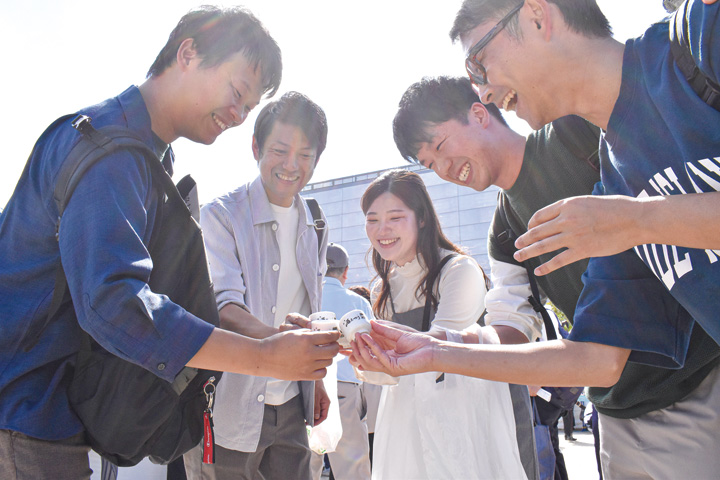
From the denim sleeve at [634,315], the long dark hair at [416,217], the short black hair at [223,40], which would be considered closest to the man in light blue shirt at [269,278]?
the long dark hair at [416,217]

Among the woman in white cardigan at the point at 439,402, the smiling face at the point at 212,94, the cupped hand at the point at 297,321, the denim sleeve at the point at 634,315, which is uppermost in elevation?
the smiling face at the point at 212,94

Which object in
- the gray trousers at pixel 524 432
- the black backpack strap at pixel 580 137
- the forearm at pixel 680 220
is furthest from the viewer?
the gray trousers at pixel 524 432

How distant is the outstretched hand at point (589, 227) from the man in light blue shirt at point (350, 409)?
11.5ft

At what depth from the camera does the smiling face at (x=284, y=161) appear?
9.96 ft

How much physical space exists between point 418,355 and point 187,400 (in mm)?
877

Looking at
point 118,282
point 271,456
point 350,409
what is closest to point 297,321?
point 271,456

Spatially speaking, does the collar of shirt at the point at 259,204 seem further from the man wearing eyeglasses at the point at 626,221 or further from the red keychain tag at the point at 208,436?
the red keychain tag at the point at 208,436

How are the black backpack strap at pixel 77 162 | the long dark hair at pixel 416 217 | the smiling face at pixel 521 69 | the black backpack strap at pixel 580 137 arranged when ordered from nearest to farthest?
1. the black backpack strap at pixel 77 162
2. the smiling face at pixel 521 69
3. the black backpack strap at pixel 580 137
4. the long dark hair at pixel 416 217

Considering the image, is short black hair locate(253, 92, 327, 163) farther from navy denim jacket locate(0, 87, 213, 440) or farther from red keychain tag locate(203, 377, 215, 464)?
red keychain tag locate(203, 377, 215, 464)

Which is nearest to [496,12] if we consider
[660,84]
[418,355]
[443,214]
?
[660,84]

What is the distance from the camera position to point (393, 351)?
2.24 metres

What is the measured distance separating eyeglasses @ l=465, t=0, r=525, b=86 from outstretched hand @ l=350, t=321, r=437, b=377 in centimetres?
112

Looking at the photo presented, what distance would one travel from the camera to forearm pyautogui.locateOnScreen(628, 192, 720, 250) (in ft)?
4.18

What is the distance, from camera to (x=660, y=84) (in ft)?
5.03
